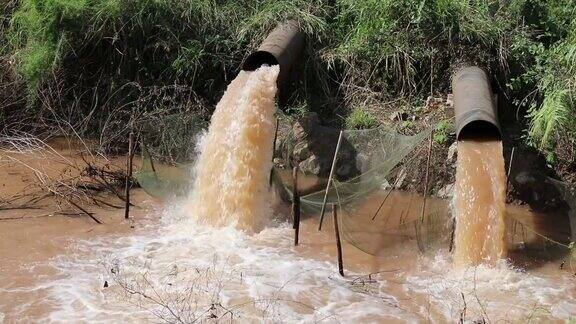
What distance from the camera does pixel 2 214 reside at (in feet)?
23.6

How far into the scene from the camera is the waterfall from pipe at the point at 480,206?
6.33 meters

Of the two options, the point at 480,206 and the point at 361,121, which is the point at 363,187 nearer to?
the point at 480,206

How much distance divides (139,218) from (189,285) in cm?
182

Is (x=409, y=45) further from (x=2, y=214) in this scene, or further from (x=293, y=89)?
(x=2, y=214)

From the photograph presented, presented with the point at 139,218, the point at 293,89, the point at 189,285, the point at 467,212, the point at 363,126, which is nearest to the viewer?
the point at 189,285

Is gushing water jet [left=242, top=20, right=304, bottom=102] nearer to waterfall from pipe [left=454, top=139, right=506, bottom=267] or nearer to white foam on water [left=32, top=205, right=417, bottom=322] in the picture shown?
white foam on water [left=32, top=205, right=417, bottom=322]

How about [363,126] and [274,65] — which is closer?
[274,65]

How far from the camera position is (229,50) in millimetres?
9406

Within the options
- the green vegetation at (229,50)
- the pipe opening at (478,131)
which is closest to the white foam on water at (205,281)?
the pipe opening at (478,131)

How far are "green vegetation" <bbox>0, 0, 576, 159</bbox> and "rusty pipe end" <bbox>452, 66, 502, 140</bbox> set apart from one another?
1.22 metres

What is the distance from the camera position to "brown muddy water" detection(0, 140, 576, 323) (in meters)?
5.45

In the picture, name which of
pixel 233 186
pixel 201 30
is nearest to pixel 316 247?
pixel 233 186

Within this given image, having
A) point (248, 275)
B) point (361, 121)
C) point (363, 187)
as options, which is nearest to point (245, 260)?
point (248, 275)

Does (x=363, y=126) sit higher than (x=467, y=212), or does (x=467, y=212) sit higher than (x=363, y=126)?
(x=363, y=126)
